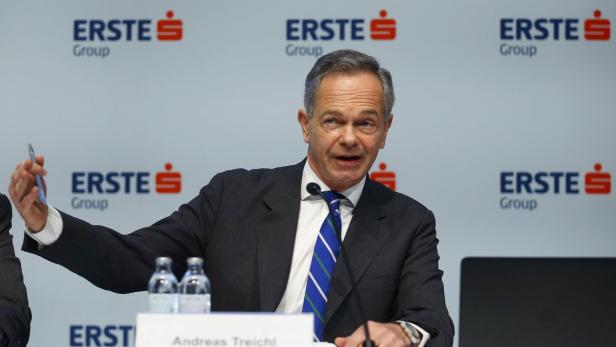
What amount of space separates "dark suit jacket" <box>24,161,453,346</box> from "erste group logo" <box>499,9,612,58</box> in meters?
1.81

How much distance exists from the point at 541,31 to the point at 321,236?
7.51ft

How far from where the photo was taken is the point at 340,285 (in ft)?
9.21

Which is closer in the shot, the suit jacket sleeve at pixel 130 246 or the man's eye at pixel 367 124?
the suit jacket sleeve at pixel 130 246

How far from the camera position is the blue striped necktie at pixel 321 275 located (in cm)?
279

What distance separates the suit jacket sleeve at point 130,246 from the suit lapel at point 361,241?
47cm

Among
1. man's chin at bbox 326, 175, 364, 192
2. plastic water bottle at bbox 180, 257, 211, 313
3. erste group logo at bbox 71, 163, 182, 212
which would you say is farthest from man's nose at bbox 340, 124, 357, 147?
erste group logo at bbox 71, 163, 182, 212

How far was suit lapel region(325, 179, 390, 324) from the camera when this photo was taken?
280 centimetres

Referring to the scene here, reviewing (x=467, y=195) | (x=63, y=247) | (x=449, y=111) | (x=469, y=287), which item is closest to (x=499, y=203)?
(x=467, y=195)

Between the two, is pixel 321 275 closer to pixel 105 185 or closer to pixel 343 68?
→ pixel 343 68

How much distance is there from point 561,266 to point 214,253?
1.16 meters

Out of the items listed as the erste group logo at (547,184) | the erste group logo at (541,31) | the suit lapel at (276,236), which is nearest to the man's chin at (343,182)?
the suit lapel at (276,236)

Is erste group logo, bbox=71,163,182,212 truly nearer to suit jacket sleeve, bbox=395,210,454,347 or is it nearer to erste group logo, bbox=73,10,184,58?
erste group logo, bbox=73,10,184,58

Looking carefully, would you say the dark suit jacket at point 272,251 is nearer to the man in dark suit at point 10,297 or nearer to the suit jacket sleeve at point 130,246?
the suit jacket sleeve at point 130,246

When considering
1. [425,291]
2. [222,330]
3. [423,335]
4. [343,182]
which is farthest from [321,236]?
[222,330]
